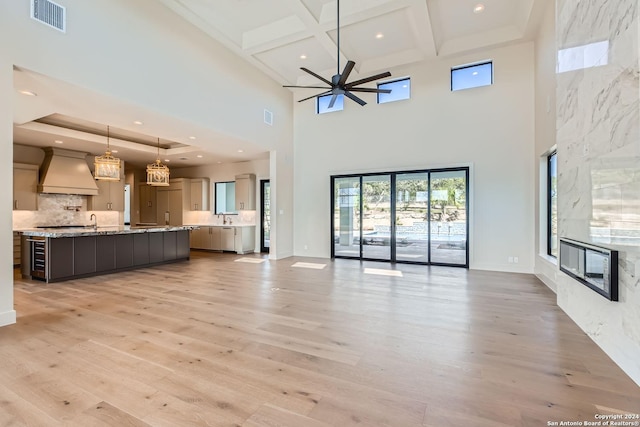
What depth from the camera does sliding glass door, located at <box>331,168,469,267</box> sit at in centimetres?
681

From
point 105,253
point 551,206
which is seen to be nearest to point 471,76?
point 551,206

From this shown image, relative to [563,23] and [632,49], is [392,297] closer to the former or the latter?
[632,49]

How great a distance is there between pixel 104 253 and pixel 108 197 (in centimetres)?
413

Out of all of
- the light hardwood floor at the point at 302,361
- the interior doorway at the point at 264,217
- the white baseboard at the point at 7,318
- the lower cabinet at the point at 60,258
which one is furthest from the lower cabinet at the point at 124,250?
the interior doorway at the point at 264,217

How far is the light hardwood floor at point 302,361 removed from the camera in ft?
6.12

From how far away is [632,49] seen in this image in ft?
7.69

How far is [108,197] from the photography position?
9.30 metres

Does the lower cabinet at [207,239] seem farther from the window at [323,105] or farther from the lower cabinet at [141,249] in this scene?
the window at [323,105]

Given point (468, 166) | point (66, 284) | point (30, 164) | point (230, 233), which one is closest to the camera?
point (66, 284)

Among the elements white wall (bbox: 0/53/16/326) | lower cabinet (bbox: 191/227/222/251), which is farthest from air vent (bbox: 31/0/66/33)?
lower cabinet (bbox: 191/227/222/251)

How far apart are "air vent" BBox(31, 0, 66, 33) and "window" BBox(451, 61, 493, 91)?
7.00 m

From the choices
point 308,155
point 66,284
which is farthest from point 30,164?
point 308,155

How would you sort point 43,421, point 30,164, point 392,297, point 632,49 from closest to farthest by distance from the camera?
point 43,421 → point 632,49 → point 392,297 → point 30,164

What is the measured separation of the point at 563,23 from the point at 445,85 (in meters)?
3.07
